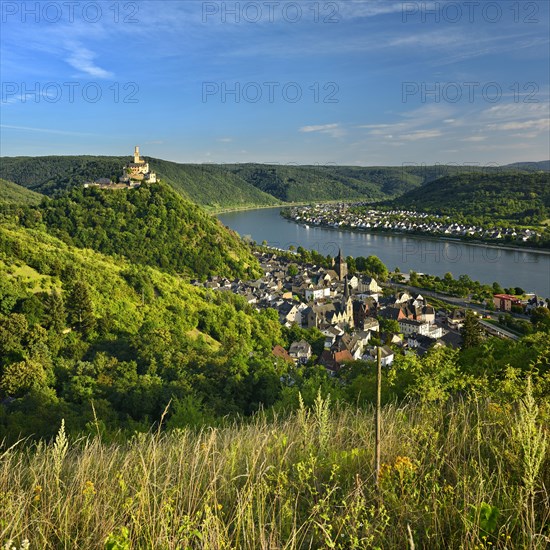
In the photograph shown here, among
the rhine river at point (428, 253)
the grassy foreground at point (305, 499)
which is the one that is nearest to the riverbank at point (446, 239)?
the rhine river at point (428, 253)

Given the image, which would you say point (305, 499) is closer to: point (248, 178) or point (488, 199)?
point (488, 199)

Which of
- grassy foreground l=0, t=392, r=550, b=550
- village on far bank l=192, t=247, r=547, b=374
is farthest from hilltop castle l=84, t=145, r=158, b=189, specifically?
grassy foreground l=0, t=392, r=550, b=550

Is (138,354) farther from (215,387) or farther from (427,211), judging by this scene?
(427,211)

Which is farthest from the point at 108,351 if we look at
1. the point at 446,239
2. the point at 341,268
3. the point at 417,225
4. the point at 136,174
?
the point at 417,225

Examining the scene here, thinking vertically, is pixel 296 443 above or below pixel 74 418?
above

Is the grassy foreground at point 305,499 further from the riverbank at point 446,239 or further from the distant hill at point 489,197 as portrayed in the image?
the distant hill at point 489,197

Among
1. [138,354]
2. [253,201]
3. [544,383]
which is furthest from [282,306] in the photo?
[253,201]

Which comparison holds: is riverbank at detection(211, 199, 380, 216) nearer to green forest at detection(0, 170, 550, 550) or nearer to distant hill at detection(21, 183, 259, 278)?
distant hill at detection(21, 183, 259, 278)
